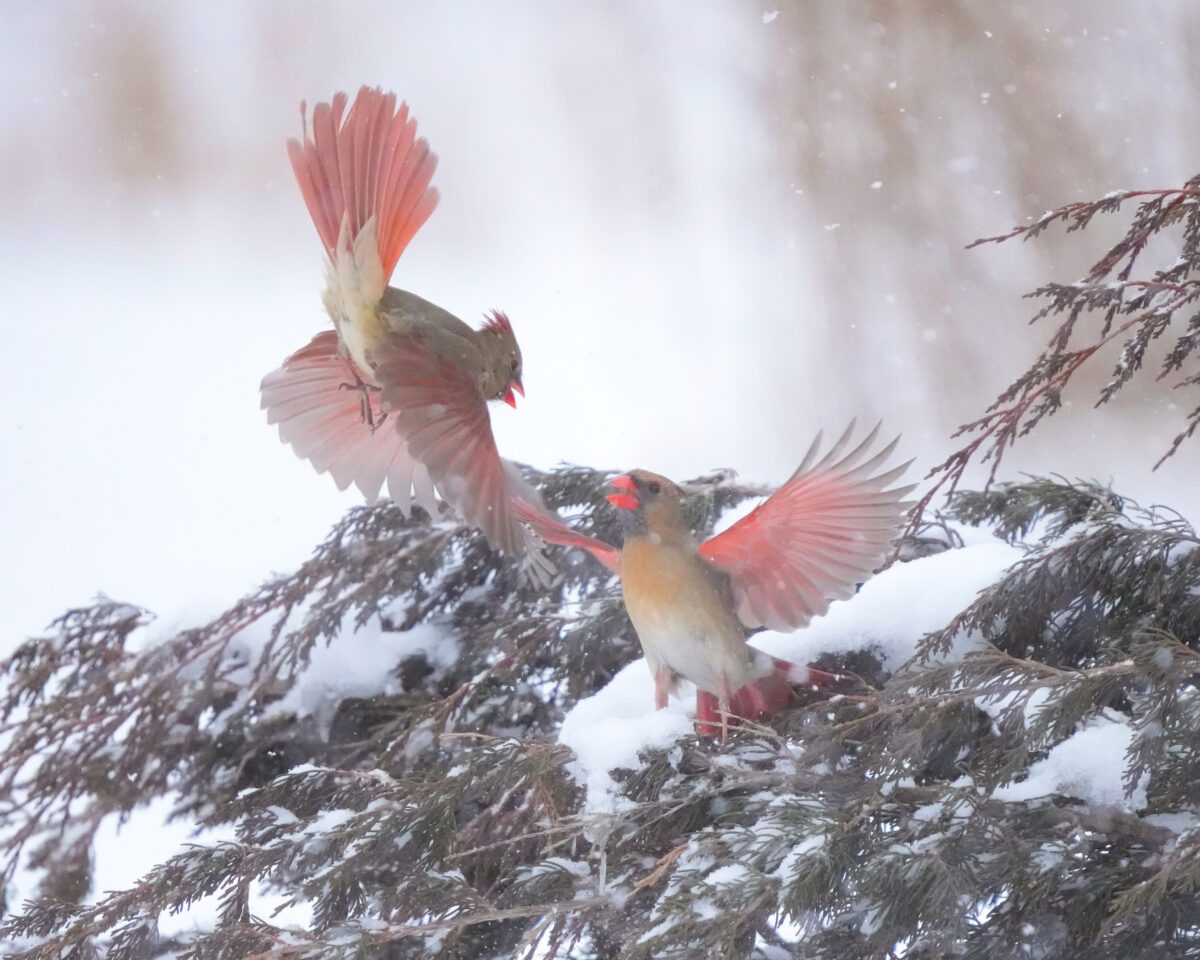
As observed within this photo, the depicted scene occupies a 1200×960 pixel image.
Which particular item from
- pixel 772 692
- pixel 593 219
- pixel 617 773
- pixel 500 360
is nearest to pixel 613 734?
pixel 617 773

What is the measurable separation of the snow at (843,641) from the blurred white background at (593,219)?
6.10 ft

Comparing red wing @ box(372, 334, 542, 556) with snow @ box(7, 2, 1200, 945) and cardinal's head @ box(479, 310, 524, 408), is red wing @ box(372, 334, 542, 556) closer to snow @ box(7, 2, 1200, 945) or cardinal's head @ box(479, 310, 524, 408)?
cardinal's head @ box(479, 310, 524, 408)

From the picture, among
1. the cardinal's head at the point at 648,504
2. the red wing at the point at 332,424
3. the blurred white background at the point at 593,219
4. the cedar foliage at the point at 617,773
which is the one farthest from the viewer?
the blurred white background at the point at 593,219

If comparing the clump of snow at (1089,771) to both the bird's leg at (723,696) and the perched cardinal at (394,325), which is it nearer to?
the bird's leg at (723,696)

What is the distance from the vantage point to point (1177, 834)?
771 mm

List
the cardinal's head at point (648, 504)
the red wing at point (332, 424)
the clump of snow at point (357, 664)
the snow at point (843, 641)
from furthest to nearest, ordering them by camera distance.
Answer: the clump of snow at point (357, 664)
the cardinal's head at point (648, 504)
the snow at point (843, 641)
the red wing at point (332, 424)

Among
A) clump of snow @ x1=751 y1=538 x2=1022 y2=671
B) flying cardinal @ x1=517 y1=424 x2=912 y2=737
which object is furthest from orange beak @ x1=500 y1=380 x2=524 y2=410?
clump of snow @ x1=751 y1=538 x2=1022 y2=671

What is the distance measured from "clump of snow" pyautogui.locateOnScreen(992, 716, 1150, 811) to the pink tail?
237 millimetres

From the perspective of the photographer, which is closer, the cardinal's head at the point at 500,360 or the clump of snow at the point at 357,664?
the cardinal's head at the point at 500,360

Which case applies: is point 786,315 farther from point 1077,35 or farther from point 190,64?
point 190,64

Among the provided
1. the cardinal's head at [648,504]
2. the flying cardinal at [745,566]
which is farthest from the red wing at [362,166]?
the cardinal's head at [648,504]

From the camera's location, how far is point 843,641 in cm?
118

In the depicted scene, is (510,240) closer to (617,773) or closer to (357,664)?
(357,664)

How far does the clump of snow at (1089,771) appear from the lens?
2.75 feet
